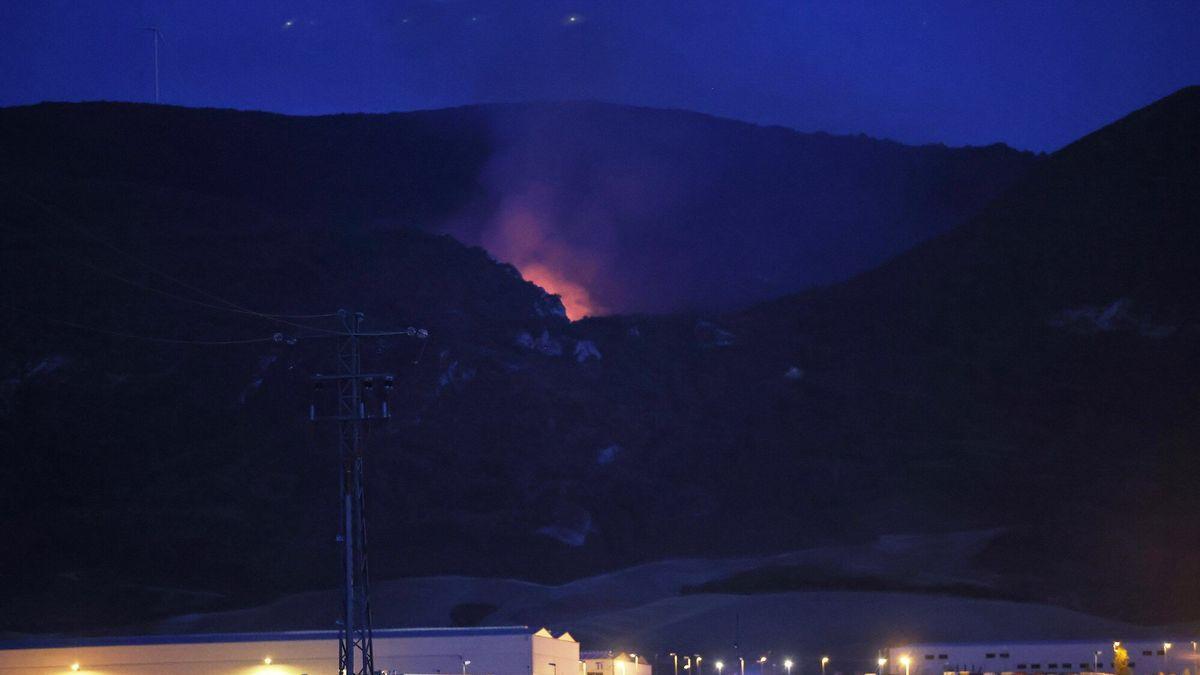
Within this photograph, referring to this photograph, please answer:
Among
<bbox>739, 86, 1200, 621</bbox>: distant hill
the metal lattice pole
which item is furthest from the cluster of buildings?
<bbox>739, 86, 1200, 621</bbox>: distant hill

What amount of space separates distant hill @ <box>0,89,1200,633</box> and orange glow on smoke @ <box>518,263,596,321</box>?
20.3 metres

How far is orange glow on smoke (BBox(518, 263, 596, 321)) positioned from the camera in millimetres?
188875

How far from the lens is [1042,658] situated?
68688 mm

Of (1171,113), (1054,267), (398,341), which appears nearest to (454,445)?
(398,341)

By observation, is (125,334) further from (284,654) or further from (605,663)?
(284,654)

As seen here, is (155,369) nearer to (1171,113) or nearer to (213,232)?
(213,232)

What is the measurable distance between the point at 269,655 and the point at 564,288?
142902mm

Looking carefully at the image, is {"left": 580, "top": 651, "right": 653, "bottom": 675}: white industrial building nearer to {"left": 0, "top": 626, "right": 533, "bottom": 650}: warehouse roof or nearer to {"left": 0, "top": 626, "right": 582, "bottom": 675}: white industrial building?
{"left": 0, "top": 626, "right": 533, "bottom": 650}: warehouse roof

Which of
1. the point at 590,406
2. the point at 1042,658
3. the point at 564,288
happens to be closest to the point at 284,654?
the point at 1042,658

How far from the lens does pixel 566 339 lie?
15550 cm

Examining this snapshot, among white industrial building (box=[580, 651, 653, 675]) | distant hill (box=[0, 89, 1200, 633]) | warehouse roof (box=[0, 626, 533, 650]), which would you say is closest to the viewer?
warehouse roof (box=[0, 626, 533, 650])

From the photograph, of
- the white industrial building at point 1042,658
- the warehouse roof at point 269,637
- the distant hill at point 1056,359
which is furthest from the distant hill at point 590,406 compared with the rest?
the warehouse roof at point 269,637

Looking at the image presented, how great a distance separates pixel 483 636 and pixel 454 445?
8741 cm

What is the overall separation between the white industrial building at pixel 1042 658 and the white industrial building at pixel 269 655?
81.1 feet
